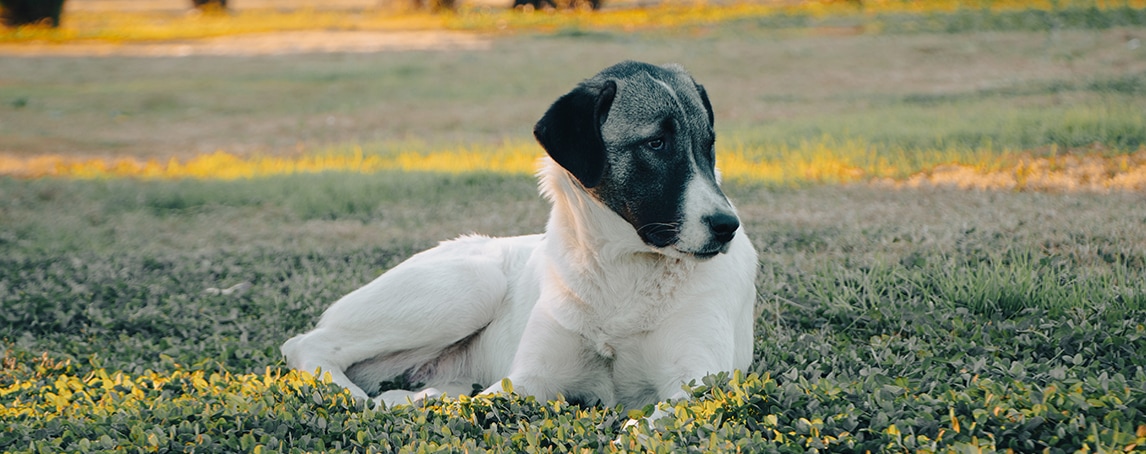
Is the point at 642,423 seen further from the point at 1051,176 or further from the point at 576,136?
the point at 1051,176

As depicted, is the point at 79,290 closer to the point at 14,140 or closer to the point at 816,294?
the point at 816,294

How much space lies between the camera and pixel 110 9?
38531 millimetres

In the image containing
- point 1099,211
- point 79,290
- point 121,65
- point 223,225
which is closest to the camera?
point 79,290

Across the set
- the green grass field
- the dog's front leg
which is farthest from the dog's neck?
the green grass field

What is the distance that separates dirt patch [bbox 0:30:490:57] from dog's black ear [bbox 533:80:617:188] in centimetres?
1767

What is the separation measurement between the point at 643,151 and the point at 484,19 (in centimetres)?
2235

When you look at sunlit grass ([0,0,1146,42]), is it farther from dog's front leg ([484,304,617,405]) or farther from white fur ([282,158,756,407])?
dog's front leg ([484,304,617,405])

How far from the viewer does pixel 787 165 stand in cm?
1101

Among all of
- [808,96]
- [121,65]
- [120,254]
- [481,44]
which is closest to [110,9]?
[121,65]

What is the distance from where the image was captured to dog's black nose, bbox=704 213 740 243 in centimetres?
412

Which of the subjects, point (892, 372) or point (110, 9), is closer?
point (892, 372)

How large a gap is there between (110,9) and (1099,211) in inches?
1479

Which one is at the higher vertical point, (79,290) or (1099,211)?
(1099,211)

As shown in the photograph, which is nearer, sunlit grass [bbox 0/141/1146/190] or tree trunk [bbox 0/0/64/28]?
sunlit grass [bbox 0/141/1146/190]
